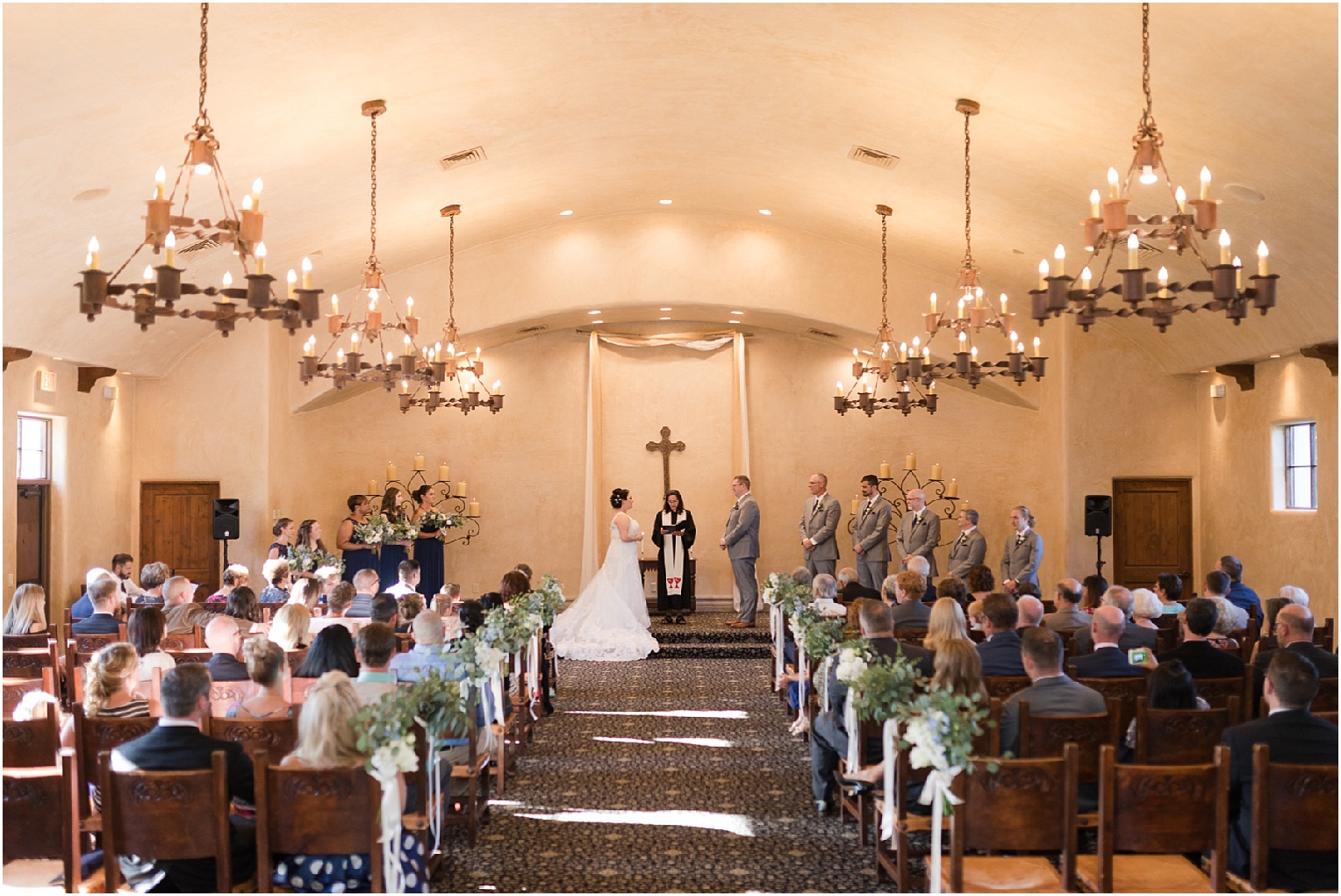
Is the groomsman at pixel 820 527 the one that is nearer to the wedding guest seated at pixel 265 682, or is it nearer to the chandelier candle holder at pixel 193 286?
the chandelier candle holder at pixel 193 286

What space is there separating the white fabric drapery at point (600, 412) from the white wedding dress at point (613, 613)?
2.39 metres

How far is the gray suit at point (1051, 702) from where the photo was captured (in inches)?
201

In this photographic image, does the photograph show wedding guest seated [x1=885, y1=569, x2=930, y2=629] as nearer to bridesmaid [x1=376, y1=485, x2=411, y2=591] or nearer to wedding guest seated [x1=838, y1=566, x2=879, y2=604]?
wedding guest seated [x1=838, y1=566, x2=879, y2=604]

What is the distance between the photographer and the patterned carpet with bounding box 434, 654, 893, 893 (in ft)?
17.4

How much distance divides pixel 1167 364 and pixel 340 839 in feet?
39.5

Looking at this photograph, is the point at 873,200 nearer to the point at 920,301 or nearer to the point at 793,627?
the point at 920,301

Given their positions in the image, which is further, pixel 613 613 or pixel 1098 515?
pixel 1098 515

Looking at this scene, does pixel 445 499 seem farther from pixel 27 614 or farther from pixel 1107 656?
pixel 1107 656

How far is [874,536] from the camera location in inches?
508

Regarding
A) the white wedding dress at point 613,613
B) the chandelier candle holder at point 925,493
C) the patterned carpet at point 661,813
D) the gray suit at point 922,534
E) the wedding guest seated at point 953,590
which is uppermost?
the chandelier candle holder at point 925,493

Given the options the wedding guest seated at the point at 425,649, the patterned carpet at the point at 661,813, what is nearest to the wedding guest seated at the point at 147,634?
the wedding guest seated at the point at 425,649

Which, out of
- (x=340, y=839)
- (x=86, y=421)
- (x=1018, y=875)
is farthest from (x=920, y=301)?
(x=340, y=839)

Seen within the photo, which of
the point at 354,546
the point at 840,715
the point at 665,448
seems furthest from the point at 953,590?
the point at 354,546

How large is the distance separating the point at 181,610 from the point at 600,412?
7.76m
